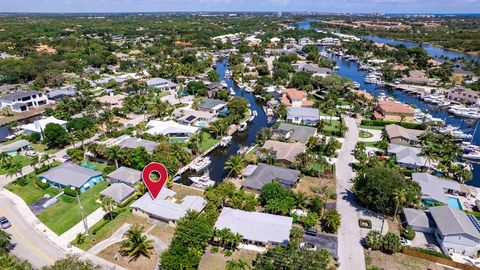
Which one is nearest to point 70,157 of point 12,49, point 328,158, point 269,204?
point 269,204

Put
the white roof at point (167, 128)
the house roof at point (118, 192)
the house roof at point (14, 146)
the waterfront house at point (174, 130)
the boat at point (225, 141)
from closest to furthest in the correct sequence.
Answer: the house roof at point (118, 192)
the house roof at point (14, 146)
the boat at point (225, 141)
the waterfront house at point (174, 130)
the white roof at point (167, 128)

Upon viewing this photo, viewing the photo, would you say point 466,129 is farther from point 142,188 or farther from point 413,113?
point 142,188

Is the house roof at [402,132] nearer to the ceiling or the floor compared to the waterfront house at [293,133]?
nearer to the ceiling

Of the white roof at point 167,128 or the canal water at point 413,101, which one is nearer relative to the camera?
the white roof at point 167,128

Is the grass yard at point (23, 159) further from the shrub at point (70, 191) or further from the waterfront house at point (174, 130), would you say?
the waterfront house at point (174, 130)

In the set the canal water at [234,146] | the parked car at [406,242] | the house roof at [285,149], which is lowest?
the canal water at [234,146]

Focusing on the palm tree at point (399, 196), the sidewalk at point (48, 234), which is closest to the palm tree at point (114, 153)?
the sidewalk at point (48, 234)

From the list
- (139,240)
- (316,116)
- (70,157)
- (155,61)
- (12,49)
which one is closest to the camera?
(139,240)
